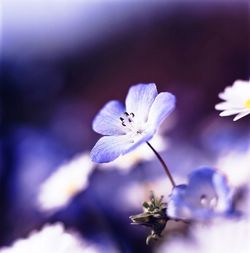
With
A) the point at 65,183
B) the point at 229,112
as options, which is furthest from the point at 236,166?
the point at 65,183

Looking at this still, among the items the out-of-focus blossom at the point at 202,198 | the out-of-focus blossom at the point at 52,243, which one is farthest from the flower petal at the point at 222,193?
the out-of-focus blossom at the point at 52,243

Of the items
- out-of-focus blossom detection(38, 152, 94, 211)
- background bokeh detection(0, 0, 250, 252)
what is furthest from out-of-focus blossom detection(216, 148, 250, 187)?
out-of-focus blossom detection(38, 152, 94, 211)

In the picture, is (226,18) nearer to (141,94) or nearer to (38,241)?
(141,94)

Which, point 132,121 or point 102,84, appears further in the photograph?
point 102,84

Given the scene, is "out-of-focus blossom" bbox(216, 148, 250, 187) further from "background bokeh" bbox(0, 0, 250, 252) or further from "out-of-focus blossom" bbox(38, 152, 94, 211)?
"out-of-focus blossom" bbox(38, 152, 94, 211)

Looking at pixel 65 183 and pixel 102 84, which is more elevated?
pixel 102 84

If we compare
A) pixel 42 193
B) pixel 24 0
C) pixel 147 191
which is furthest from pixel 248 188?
pixel 24 0

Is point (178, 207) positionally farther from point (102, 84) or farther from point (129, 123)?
point (102, 84)
